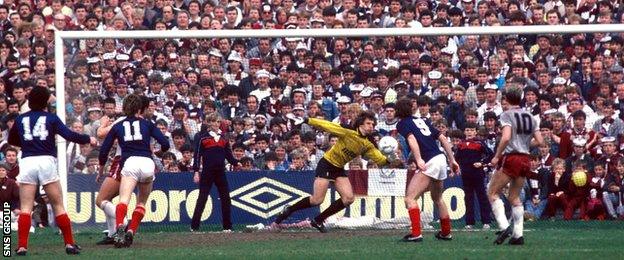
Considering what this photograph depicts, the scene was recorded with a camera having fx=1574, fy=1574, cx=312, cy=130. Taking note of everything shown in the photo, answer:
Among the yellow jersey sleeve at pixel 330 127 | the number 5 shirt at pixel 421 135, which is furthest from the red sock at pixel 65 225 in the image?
the number 5 shirt at pixel 421 135

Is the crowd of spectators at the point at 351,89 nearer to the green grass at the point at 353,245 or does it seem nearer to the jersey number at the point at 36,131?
the green grass at the point at 353,245

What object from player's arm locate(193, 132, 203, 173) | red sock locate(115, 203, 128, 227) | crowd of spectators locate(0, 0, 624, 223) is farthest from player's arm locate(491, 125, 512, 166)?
player's arm locate(193, 132, 203, 173)

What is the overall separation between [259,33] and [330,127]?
2391 mm

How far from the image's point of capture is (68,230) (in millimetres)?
17672

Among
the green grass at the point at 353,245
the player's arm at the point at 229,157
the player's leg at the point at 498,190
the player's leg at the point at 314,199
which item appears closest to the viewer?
the green grass at the point at 353,245

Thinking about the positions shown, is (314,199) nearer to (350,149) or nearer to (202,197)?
(350,149)

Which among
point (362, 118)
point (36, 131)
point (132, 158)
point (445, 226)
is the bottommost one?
point (445, 226)

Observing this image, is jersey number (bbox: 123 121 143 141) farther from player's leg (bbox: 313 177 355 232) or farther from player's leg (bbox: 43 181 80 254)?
player's leg (bbox: 313 177 355 232)

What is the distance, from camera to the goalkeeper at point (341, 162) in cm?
2120

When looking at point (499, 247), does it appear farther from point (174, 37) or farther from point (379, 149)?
point (174, 37)

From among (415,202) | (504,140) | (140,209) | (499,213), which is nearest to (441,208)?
(415,202)

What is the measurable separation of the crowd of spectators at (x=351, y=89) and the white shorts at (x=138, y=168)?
377 centimetres

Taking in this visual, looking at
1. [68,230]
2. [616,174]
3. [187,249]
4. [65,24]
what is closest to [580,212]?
[616,174]

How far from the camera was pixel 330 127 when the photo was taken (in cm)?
2086
